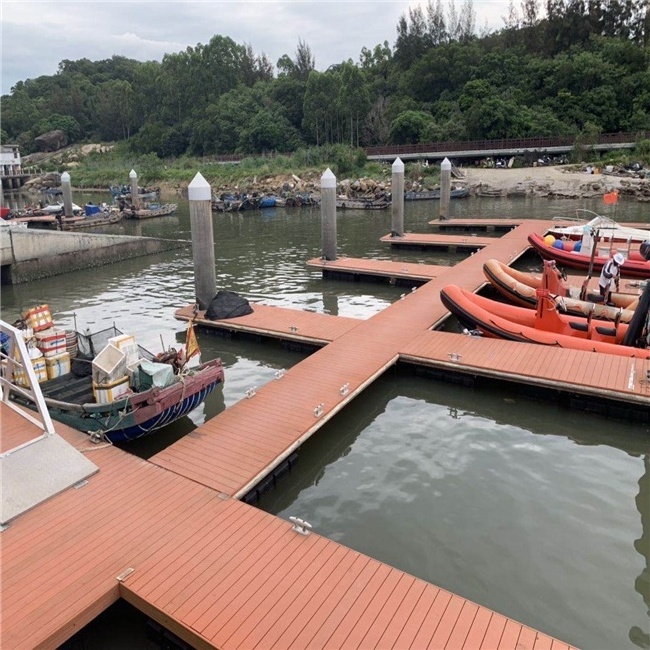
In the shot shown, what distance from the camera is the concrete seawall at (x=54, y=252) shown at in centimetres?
1914

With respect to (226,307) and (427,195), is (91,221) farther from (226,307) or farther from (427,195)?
(226,307)

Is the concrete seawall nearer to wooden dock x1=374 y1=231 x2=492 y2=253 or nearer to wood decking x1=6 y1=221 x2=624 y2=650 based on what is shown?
wooden dock x1=374 y1=231 x2=492 y2=253

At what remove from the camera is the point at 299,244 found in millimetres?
25719

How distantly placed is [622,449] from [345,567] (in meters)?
5.09

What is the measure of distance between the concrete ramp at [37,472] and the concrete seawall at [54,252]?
580 inches

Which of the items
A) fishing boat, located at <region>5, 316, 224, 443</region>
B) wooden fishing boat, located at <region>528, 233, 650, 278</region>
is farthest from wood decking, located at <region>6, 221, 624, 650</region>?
wooden fishing boat, located at <region>528, 233, 650, 278</region>

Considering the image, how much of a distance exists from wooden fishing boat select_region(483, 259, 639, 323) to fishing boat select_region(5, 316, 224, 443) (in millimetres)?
7425

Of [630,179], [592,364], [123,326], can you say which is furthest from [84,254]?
[630,179]

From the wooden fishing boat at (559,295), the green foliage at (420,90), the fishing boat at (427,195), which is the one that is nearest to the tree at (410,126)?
the green foliage at (420,90)

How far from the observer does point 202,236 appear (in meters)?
13.1

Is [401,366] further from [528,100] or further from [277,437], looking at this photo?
[528,100]

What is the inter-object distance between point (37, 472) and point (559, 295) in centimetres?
1050

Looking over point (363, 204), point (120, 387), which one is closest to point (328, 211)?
point (120, 387)

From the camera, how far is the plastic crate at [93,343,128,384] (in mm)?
7784
